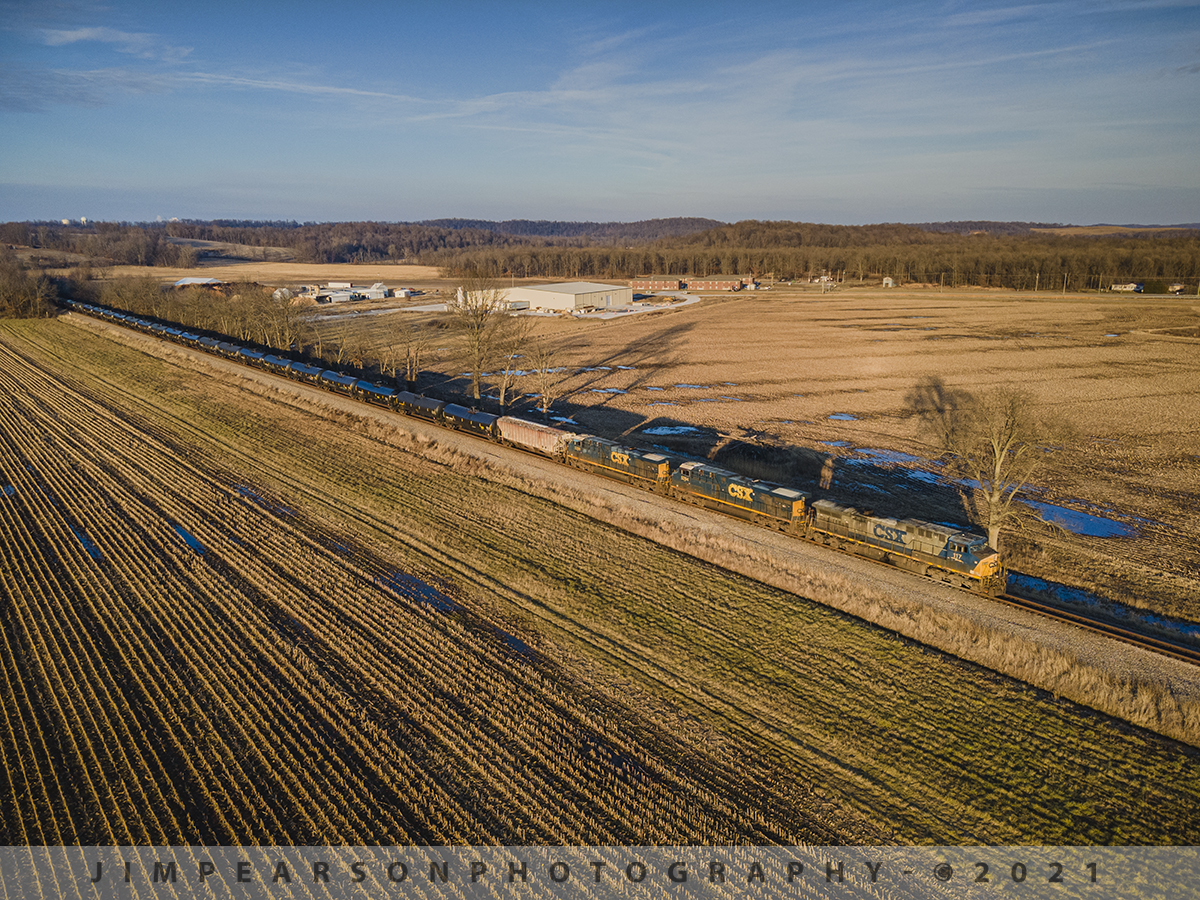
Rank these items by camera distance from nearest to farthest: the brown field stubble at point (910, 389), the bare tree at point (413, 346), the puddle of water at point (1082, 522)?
the brown field stubble at point (910, 389)
the puddle of water at point (1082, 522)
the bare tree at point (413, 346)

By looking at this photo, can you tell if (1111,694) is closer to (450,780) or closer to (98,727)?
(450,780)

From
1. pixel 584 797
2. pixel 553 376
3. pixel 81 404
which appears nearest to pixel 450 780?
pixel 584 797

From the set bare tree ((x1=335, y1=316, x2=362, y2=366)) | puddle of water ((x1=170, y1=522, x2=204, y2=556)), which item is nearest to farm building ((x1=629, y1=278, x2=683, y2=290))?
bare tree ((x1=335, y1=316, x2=362, y2=366))

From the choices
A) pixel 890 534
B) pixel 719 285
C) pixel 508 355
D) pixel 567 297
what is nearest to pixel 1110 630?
pixel 890 534

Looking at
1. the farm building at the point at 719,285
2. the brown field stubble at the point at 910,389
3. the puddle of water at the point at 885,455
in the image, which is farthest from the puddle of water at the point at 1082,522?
the farm building at the point at 719,285

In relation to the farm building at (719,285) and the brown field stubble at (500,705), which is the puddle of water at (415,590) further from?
the farm building at (719,285)

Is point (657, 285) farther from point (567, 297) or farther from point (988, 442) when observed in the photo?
point (988, 442)

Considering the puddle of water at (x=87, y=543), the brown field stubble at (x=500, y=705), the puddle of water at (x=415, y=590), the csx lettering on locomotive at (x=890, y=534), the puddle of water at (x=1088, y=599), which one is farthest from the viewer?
the puddle of water at (x=87, y=543)
